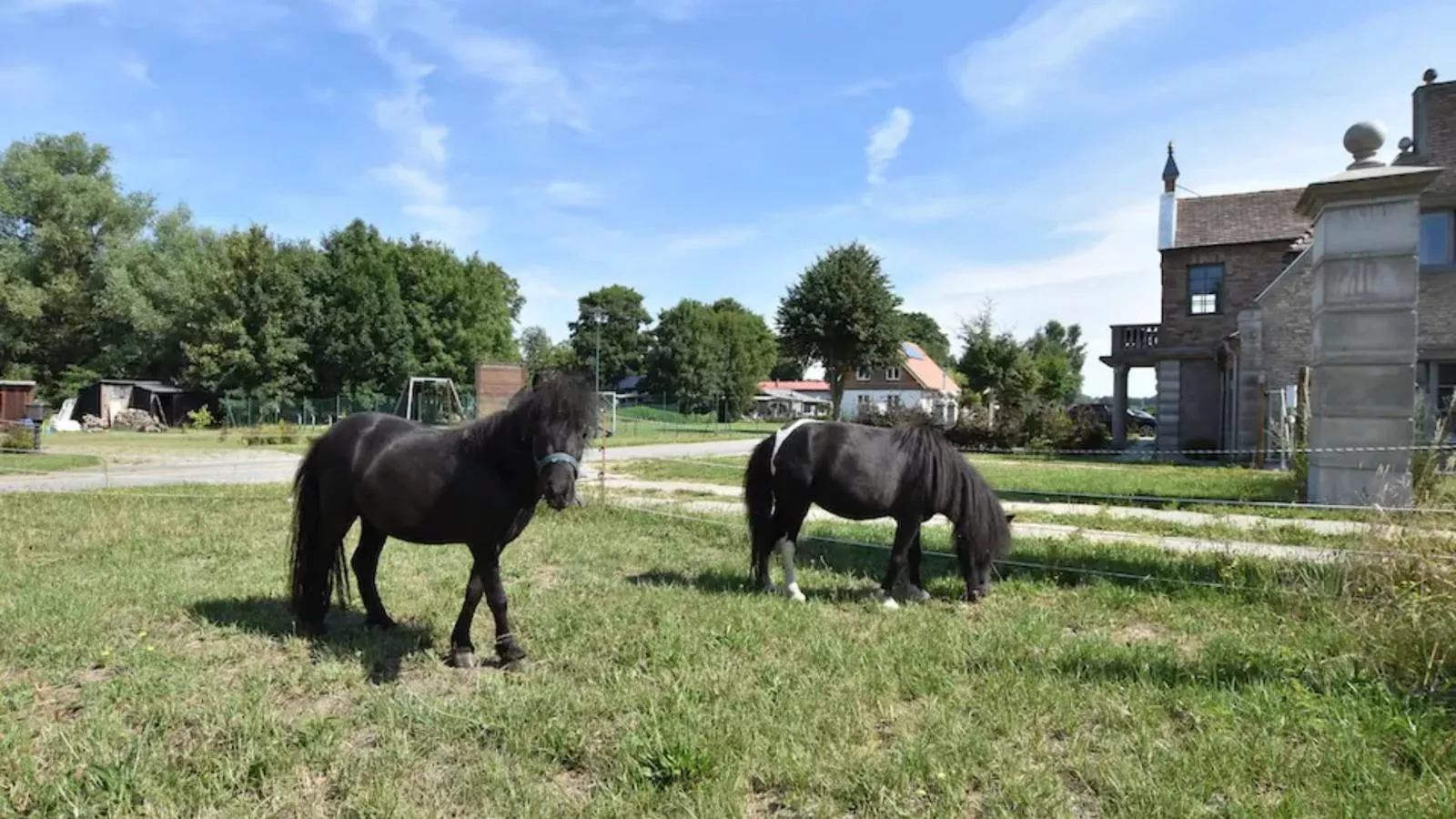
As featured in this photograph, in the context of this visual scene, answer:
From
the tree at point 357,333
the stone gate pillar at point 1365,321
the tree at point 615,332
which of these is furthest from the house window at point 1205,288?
the tree at point 615,332

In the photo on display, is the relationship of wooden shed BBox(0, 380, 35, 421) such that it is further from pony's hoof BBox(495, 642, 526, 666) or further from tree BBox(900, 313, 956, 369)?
tree BBox(900, 313, 956, 369)

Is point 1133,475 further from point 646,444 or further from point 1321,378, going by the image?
point 646,444

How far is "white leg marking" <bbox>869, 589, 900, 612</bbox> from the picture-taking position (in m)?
6.23

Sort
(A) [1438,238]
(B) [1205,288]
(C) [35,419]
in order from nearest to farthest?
(A) [1438,238] < (B) [1205,288] < (C) [35,419]

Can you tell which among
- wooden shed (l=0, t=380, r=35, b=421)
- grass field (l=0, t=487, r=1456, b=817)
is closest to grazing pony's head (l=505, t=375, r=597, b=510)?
grass field (l=0, t=487, r=1456, b=817)

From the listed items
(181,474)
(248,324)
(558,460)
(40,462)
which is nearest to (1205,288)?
(558,460)

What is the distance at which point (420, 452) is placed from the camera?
201 inches

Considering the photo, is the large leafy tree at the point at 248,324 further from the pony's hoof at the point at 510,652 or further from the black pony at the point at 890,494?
the pony's hoof at the point at 510,652

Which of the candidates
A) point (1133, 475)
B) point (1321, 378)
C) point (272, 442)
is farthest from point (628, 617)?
point (272, 442)

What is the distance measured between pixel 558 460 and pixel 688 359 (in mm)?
70090

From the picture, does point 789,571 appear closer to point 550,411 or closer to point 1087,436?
point 550,411

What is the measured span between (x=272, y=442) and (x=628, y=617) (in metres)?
29.6

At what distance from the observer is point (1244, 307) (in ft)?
78.8

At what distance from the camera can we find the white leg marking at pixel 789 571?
649 centimetres
